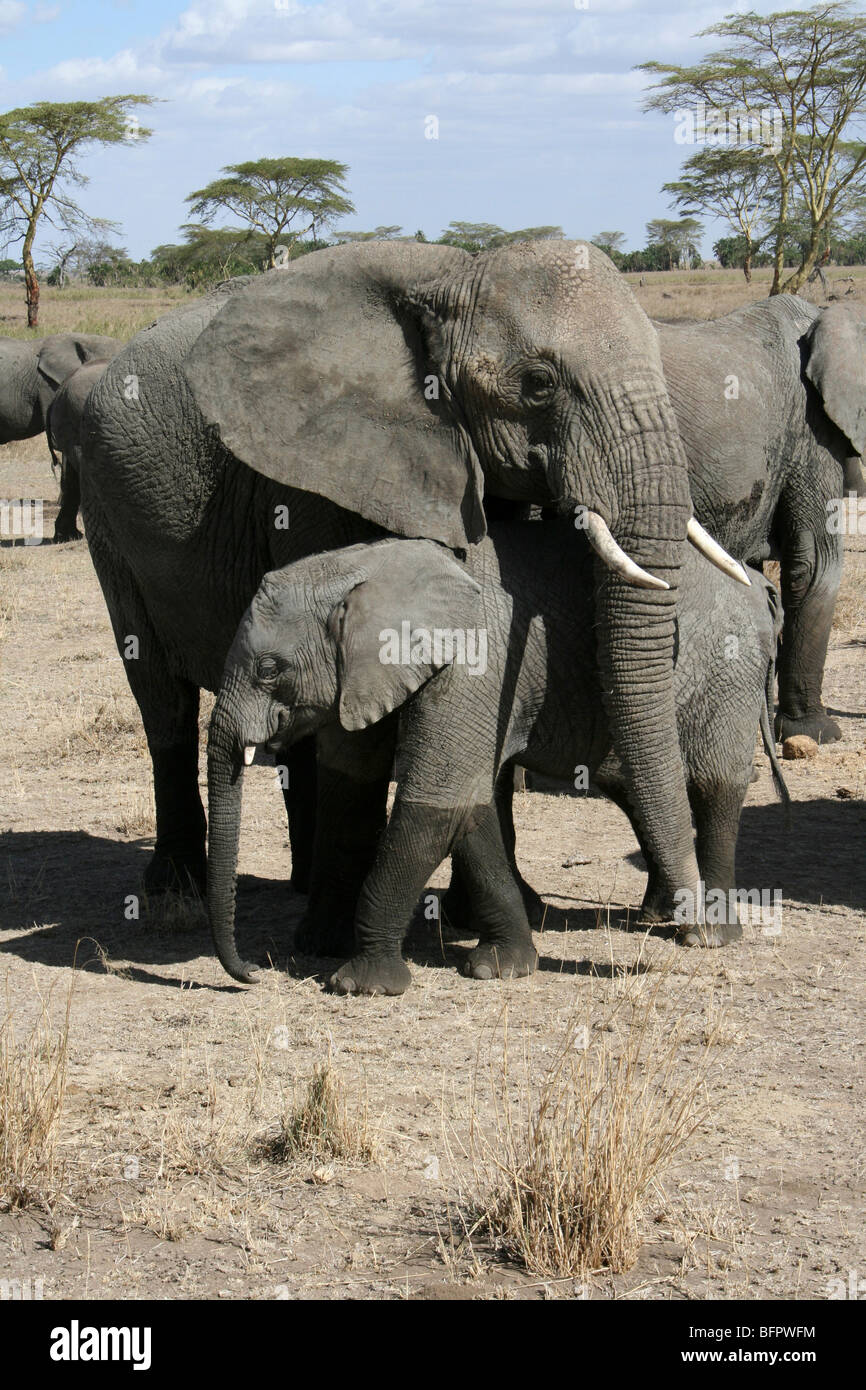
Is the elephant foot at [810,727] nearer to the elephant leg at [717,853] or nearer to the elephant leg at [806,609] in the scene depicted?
the elephant leg at [806,609]

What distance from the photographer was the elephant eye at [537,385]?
220 inches

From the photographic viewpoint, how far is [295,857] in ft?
24.4

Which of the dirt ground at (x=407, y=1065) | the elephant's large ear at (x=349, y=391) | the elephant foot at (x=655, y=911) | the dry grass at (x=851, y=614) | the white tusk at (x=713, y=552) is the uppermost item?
the elephant's large ear at (x=349, y=391)

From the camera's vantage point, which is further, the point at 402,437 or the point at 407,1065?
the point at 402,437

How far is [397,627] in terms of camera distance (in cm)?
569

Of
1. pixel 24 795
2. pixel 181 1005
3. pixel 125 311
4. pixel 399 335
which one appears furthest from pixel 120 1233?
pixel 125 311

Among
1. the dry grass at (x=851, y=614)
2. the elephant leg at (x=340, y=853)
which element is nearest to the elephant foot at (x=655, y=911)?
Answer: the elephant leg at (x=340, y=853)

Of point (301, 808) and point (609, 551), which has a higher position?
point (609, 551)

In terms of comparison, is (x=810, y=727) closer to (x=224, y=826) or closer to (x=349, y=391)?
(x=349, y=391)

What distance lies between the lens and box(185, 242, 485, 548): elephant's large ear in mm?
5883

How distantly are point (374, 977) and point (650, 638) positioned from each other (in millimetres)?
1555

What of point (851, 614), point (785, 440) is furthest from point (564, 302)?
point (851, 614)

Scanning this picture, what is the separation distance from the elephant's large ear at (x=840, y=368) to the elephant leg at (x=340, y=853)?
414 centimetres

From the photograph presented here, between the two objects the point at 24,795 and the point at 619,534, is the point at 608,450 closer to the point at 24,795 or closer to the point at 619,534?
the point at 619,534
